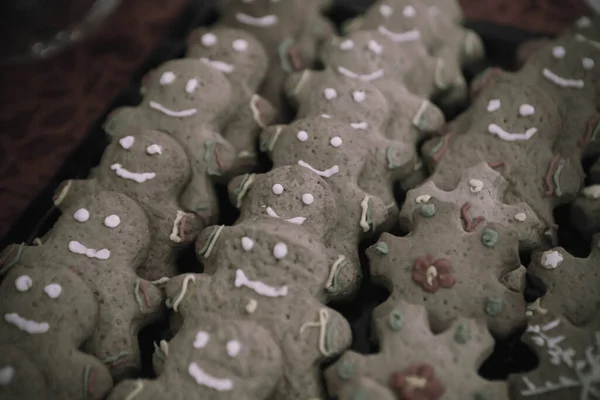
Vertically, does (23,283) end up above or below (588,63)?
below

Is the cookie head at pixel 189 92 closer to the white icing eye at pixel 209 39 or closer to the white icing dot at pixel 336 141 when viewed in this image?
the white icing eye at pixel 209 39

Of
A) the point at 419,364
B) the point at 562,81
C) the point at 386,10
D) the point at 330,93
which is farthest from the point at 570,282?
the point at 386,10

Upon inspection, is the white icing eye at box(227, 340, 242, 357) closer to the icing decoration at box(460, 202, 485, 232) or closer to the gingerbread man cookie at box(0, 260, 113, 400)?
the gingerbread man cookie at box(0, 260, 113, 400)

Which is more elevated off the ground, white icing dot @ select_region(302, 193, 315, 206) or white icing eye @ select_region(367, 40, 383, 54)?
white icing eye @ select_region(367, 40, 383, 54)

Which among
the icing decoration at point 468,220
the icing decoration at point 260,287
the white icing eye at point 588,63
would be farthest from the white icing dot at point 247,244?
the white icing eye at point 588,63

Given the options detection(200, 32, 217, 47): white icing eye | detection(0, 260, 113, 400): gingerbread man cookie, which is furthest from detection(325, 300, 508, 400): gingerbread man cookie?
detection(200, 32, 217, 47): white icing eye

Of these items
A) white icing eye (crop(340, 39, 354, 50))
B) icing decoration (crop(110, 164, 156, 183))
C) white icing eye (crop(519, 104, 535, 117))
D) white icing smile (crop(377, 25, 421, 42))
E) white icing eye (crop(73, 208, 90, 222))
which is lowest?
white icing eye (crop(73, 208, 90, 222))

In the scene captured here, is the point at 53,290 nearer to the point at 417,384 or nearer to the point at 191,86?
the point at 191,86
